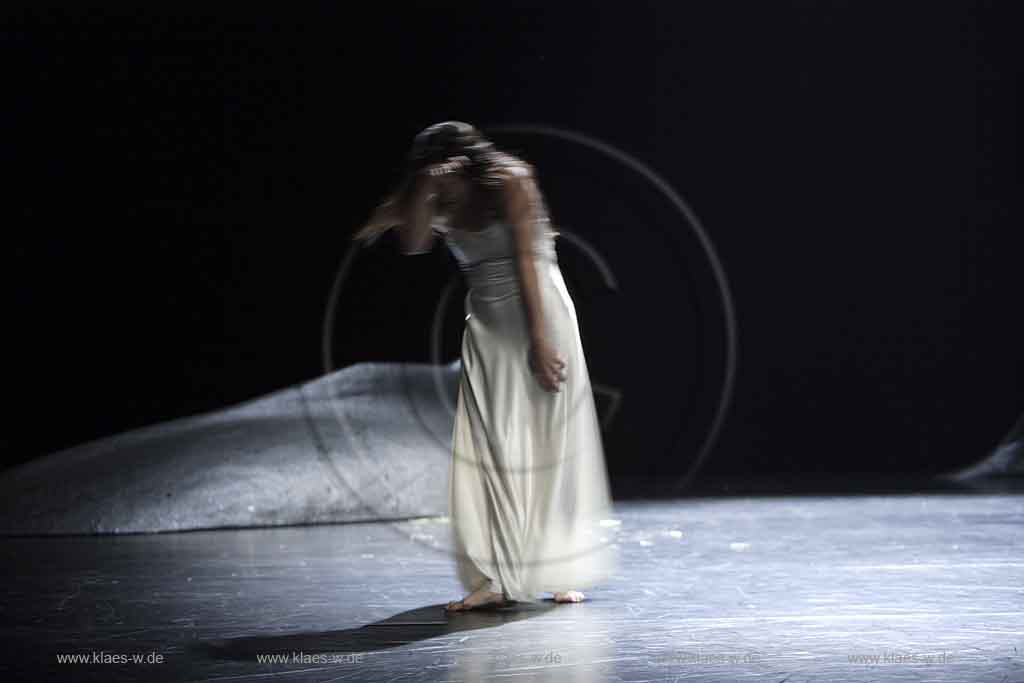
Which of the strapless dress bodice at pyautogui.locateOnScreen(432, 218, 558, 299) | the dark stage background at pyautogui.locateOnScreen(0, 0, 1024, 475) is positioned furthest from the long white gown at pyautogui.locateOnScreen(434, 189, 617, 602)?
the dark stage background at pyautogui.locateOnScreen(0, 0, 1024, 475)

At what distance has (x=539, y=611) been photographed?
2.61m

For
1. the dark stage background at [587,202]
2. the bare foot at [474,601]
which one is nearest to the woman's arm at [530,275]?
the bare foot at [474,601]

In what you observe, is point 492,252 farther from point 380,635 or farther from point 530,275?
point 380,635

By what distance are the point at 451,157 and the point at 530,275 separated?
0.99 feet

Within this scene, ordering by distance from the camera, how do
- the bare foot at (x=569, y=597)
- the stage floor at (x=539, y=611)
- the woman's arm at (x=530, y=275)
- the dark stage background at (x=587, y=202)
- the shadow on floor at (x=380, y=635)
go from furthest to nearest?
the dark stage background at (x=587, y=202) → the bare foot at (x=569, y=597) → the woman's arm at (x=530, y=275) → the shadow on floor at (x=380, y=635) → the stage floor at (x=539, y=611)

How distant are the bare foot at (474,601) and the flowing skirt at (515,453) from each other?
0.06 ft

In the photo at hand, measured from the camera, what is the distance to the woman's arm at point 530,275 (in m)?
2.55

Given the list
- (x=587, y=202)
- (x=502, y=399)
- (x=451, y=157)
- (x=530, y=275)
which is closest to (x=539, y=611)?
(x=502, y=399)

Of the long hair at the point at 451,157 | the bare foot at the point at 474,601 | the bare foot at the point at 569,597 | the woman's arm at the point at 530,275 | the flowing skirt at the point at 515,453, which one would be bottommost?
the bare foot at the point at 569,597

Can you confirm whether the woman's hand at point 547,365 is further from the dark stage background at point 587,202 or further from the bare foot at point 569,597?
the dark stage background at point 587,202

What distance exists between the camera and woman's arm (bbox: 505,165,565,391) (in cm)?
A: 255

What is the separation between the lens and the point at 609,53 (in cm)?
682

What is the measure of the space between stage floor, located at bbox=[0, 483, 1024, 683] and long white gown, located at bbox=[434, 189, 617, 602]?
11 cm

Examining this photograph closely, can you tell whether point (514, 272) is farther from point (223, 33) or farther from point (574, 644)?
point (223, 33)
